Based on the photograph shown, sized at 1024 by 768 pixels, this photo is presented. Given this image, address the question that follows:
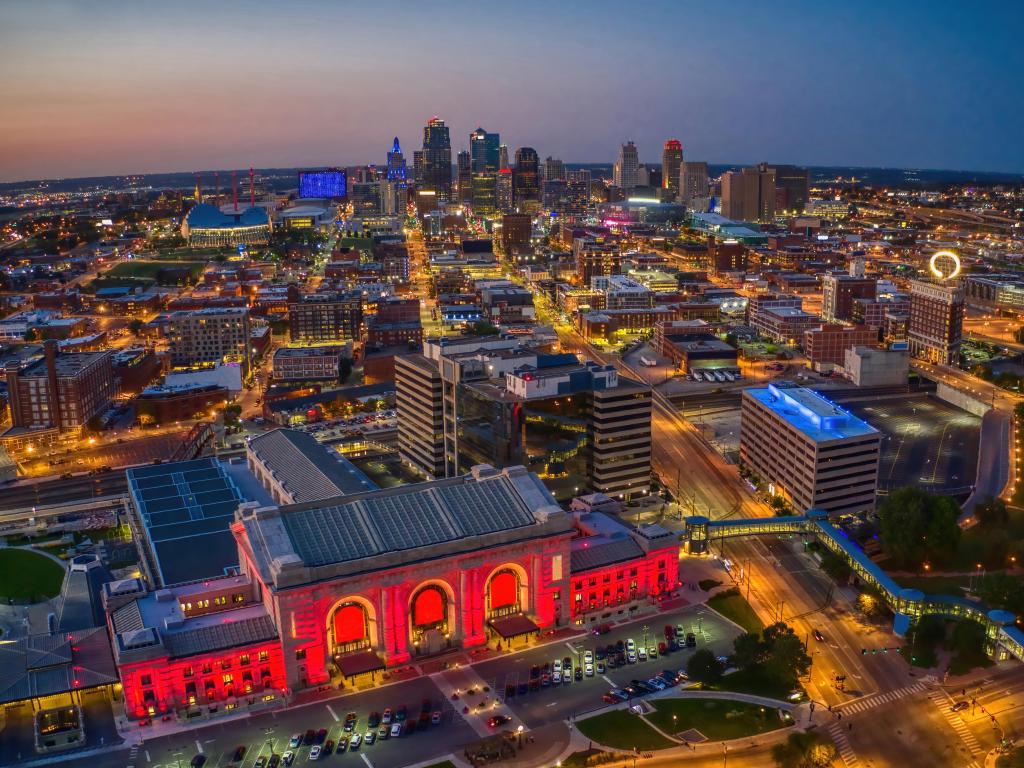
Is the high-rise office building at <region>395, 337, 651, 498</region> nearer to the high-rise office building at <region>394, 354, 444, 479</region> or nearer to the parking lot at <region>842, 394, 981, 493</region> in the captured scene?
the high-rise office building at <region>394, 354, 444, 479</region>

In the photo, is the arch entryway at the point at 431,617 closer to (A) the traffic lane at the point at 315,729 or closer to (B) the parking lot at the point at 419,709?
(B) the parking lot at the point at 419,709

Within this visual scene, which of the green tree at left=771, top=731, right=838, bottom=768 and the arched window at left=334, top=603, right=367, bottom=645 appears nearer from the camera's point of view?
the green tree at left=771, top=731, right=838, bottom=768

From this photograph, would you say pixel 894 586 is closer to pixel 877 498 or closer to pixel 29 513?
pixel 877 498

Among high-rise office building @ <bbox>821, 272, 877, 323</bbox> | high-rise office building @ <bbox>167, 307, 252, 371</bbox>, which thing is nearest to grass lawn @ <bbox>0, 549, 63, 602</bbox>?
high-rise office building @ <bbox>167, 307, 252, 371</bbox>

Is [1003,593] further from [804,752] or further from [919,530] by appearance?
[804,752]

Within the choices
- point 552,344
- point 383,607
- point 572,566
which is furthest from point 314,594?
point 552,344

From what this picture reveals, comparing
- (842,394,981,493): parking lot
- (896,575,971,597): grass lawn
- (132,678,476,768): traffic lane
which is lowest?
(132,678,476,768): traffic lane

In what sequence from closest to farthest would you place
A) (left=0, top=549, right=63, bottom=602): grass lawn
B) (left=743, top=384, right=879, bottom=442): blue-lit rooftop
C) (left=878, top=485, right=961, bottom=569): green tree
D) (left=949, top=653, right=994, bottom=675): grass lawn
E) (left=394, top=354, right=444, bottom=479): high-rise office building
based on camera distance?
(left=949, top=653, right=994, bottom=675): grass lawn < (left=878, top=485, right=961, bottom=569): green tree < (left=0, top=549, right=63, bottom=602): grass lawn < (left=743, top=384, right=879, bottom=442): blue-lit rooftop < (left=394, top=354, right=444, bottom=479): high-rise office building

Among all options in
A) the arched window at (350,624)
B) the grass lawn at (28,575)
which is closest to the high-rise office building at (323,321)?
the grass lawn at (28,575)
